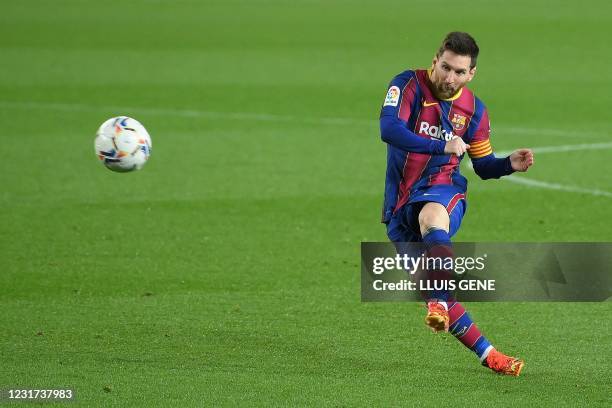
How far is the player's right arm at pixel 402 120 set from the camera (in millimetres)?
7043

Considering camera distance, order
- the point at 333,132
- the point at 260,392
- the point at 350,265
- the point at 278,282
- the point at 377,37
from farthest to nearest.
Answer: the point at 377,37
the point at 333,132
the point at 350,265
the point at 278,282
the point at 260,392

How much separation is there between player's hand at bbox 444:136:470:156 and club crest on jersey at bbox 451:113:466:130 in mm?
516

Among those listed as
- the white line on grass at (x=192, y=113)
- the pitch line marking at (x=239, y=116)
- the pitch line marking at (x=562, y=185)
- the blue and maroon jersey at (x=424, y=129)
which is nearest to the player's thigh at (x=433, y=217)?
the blue and maroon jersey at (x=424, y=129)

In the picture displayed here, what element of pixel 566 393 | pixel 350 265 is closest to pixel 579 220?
pixel 350 265

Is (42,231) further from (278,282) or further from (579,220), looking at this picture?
(579,220)

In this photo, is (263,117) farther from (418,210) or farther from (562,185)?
(418,210)

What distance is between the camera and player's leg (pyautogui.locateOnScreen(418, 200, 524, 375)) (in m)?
6.98

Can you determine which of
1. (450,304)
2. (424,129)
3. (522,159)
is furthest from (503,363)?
(424,129)

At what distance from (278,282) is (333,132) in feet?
28.5

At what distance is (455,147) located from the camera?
6844 millimetres

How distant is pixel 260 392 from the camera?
22.2ft

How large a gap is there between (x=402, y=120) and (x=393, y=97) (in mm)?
152

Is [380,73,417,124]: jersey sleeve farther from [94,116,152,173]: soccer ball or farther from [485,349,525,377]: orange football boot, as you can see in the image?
[94,116,152,173]: soccer ball

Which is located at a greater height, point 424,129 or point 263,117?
point 263,117
